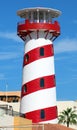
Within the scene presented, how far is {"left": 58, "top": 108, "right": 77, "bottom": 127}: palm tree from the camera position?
7906 centimetres

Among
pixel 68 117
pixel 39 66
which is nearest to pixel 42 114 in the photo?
pixel 39 66

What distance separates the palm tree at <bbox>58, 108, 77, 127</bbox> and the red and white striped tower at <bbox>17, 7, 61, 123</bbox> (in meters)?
22.8

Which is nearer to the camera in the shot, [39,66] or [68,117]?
[39,66]

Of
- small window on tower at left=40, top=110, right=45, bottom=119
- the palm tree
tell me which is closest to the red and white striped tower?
small window on tower at left=40, top=110, right=45, bottom=119

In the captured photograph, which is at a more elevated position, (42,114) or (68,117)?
(68,117)

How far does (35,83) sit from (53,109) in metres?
3.46

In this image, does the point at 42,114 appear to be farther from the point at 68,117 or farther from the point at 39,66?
the point at 68,117

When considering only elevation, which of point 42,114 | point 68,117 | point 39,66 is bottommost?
point 42,114

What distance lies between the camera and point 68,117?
8038 centimetres

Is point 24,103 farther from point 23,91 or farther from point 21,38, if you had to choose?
point 21,38

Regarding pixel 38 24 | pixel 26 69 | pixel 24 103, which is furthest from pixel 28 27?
pixel 24 103

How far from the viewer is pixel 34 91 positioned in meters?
55.2

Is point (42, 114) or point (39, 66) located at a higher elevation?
point (39, 66)

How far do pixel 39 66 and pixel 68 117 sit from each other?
26.2 m
